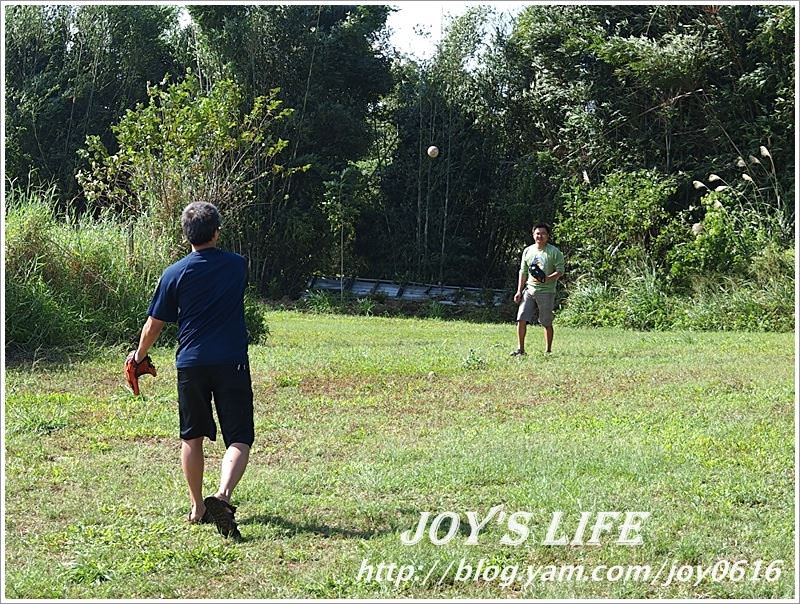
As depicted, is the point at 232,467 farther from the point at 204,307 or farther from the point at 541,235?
the point at 541,235

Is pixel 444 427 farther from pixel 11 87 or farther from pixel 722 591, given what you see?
pixel 11 87

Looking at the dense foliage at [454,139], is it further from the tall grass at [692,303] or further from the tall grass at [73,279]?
the tall grass at [73,279]

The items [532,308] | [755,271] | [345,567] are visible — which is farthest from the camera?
[755,271]

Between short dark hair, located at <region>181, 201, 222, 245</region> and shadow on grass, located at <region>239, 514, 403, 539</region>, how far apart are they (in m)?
1.42

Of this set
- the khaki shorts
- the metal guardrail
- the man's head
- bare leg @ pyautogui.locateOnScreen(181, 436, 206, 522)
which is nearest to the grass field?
bare leg @ pyautogui.locateOnScreen(181, 436, 206, 522)

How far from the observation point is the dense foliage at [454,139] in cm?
1722

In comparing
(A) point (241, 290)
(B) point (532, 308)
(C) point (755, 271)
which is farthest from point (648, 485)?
(C) point (755, 271)

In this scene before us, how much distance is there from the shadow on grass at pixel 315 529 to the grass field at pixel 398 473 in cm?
2

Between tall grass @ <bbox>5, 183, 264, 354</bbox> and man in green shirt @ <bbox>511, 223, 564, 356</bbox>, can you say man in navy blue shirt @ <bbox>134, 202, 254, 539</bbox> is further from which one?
man in green shirt @ <bbox>511, 223, 564, 356</bbox>

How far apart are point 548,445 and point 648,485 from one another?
3.81ft

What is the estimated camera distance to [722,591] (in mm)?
4152

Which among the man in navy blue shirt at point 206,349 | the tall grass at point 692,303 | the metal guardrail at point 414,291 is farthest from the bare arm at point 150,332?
the metal guardrail at point 414,291

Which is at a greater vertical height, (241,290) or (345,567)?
(241,290)

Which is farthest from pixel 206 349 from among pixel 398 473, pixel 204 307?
pixel 398 473
